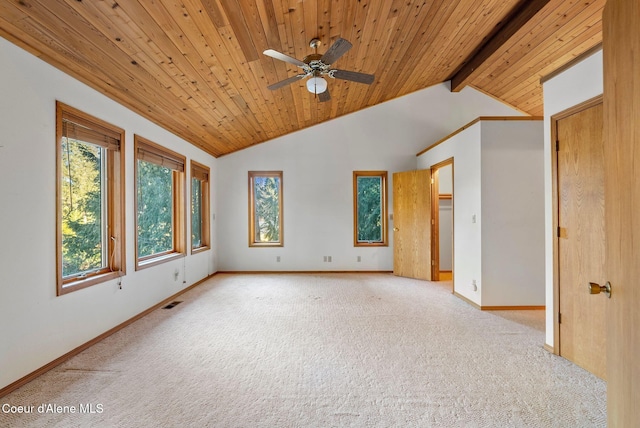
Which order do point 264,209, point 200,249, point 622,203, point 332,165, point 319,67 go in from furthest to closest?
1. point 264,209
2. point 332,165
3. point 200,249
4. point 319,67
5. point 622,203

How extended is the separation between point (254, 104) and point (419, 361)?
11.6 ft

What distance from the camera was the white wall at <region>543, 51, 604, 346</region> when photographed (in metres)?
2.06

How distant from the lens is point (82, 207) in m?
2.71

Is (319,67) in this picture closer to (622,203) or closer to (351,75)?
(351,75)

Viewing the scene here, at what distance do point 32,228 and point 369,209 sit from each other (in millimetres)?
4932

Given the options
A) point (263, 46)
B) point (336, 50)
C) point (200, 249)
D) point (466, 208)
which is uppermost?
point (263, 46)

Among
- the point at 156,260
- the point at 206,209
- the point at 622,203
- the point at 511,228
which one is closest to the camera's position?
the point at 622,203

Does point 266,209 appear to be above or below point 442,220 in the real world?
above

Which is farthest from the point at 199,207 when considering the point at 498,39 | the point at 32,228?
the point at 498,39

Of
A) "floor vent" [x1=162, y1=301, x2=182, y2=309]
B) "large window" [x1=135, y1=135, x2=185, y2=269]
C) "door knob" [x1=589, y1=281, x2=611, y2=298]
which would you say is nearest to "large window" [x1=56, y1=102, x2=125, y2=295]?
"large window" [x1=135, y1=135, x2=185, y2=269]

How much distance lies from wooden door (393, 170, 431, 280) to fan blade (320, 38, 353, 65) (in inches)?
130

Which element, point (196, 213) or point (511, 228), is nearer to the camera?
point (511, 228)

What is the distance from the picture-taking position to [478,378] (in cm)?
207

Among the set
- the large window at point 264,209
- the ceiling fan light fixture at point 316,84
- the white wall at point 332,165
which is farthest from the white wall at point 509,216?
the large window at point 264,209
